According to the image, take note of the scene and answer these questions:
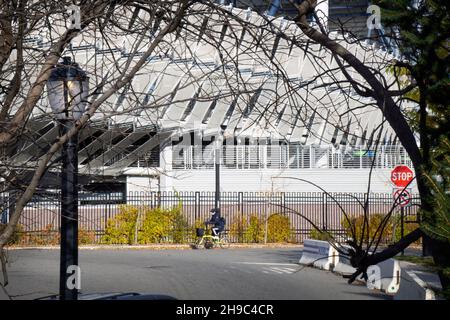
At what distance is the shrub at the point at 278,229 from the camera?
3203 centimetres

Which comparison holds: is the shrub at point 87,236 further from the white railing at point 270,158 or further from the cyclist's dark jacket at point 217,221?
the white railing at point 270,158

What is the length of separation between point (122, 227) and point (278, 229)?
6.71 metres

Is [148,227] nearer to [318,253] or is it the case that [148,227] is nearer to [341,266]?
[318,253]

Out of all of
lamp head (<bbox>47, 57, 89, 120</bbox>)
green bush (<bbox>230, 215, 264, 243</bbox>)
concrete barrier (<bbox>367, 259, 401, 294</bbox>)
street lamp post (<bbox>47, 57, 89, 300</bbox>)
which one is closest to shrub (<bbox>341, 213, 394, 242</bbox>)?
concrete barrier (<bbox>367, 259, 401, 294</bbox>)

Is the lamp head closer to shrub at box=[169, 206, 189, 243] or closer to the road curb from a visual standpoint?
the road curb

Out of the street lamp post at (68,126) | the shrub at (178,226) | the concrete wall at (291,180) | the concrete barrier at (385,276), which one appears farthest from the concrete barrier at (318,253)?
the concrete wall at (291,180)

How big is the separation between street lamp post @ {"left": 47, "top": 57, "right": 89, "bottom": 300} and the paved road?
13.7 ft

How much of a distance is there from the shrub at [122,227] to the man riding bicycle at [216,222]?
10.8 ft

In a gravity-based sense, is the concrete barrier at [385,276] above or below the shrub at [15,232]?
below

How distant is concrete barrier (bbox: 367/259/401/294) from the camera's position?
43.5ft

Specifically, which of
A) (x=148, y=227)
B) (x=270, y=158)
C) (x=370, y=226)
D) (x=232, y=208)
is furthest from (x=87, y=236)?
(x=370, y=226)

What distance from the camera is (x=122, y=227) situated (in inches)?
1196

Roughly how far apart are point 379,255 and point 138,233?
2693cm


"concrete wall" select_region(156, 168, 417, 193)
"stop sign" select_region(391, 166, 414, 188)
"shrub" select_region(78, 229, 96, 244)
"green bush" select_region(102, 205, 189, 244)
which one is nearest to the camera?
"stop sign" select_region(391, 166, 414, 188)
